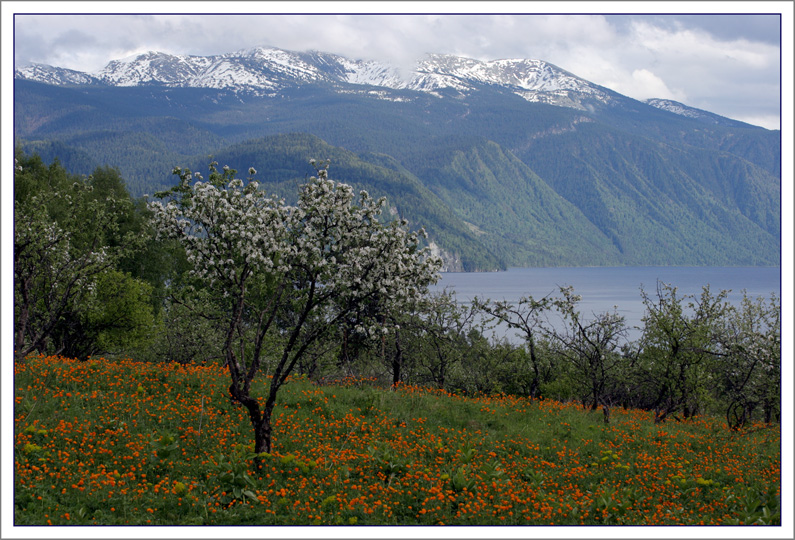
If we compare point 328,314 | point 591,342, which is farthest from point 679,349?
point 328,314

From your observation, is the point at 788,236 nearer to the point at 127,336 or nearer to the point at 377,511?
the point at 377,511

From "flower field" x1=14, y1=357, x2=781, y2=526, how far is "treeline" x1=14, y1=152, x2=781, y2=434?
1694 millimetres

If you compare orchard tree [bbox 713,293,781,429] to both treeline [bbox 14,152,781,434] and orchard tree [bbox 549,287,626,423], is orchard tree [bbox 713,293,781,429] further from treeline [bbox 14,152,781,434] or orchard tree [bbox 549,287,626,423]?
orchard tree [bbox 549,287,626,423]

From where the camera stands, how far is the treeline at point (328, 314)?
12742 millimetres

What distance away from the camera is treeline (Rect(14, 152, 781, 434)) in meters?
12.7

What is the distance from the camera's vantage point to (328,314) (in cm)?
1575

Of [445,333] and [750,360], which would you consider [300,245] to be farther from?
[445,333]

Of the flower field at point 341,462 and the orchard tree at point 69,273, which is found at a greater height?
the orchard tree at point 69,273

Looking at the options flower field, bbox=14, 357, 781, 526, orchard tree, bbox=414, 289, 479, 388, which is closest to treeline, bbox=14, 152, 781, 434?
orchard tree, bbox=414, 289, 479, 388

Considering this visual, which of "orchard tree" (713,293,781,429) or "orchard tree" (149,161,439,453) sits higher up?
"orchard tree" (149,161,439,453)

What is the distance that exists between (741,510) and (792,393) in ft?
11.7

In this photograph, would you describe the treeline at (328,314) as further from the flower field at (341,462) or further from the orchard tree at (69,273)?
the flower field at (341,462)

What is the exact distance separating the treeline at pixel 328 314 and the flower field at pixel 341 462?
169 centimetres

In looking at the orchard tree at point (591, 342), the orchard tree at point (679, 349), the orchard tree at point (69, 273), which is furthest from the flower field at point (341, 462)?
the orchard tree at point (679, 349)
